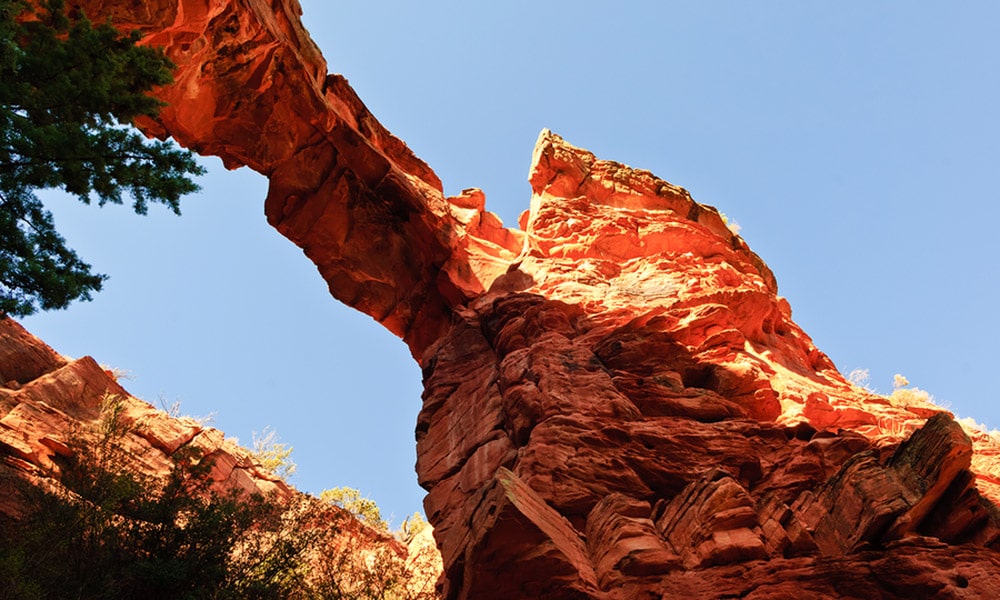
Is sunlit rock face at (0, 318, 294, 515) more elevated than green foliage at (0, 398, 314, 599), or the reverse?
sunlit rock face at (0, 318, 294, 515)

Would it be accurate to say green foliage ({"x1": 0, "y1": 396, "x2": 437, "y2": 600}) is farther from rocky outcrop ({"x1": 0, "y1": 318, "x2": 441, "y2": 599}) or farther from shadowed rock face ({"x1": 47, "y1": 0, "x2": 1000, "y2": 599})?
shadowed rock face ({"x1": 47, "y1": 0, "x2": 1000, "y2": 599})

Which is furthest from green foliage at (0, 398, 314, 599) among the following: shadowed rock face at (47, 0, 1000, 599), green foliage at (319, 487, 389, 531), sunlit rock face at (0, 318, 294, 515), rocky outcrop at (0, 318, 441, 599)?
green foliage at (319, 487, 389, 531)

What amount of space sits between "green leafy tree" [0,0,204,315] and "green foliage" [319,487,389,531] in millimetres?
17864

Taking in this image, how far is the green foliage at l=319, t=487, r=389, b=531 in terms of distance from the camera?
95.8 feet

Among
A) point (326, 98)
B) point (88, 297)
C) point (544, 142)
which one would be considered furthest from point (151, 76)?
point (544, 142)

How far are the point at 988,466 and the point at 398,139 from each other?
22701 millimetres

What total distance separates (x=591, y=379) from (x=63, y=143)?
1157 centimetres

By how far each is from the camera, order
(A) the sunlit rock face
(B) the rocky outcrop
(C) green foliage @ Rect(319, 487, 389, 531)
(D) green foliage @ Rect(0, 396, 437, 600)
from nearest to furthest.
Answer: (D) green foliage @ Rect(0, 396, 437, 600) < (B) the rocky outcrop < (A) the sunlit rock face < (C) green foliage @ Rect(319, 487, 389, 531)

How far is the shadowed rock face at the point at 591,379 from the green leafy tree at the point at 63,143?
6748 millimetres

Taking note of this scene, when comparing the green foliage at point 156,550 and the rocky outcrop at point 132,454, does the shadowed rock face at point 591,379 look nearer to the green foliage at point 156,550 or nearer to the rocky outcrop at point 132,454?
the rocky outcrop at point 132,454

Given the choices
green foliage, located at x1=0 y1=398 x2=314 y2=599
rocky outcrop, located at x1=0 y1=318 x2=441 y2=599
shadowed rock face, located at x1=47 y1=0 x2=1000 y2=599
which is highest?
shadowed rock face, located at x1=47 y1=0 x2=1000 y2=599

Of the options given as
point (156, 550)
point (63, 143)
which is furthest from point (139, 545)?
point (63, 143)

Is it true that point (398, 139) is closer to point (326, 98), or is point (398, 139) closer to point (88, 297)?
point (326, 98)

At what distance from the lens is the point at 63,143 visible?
11.7m
